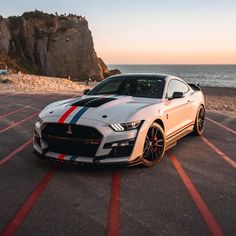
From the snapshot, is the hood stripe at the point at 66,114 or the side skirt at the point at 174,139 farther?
the side skirt at the point at 174,139

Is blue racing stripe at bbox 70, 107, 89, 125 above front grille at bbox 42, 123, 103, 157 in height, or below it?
above

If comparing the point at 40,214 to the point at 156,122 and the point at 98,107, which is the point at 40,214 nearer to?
the point at 98,107

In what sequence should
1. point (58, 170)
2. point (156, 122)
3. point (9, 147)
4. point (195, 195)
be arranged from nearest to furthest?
point (195, 195) < point (58, 170) < point (156, 122) < point (9, 147)

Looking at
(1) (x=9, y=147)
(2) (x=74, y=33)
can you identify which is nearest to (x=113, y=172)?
(1) (x=9, y=147)

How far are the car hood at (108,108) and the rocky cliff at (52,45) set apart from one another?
5429cm

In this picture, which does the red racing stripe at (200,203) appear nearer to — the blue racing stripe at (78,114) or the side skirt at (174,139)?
the side skirt at (174,139)

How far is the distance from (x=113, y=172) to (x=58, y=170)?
35.5 inches

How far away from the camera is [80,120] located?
573cm

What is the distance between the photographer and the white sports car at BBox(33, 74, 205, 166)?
5.64m

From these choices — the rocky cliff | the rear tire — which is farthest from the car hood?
the rocky cliff

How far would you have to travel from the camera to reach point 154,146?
6.38 m

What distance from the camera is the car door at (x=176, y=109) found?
705 centimetres

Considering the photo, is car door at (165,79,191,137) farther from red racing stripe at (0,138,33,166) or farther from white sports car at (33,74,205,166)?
red racing stripe at (0,138,33,166)

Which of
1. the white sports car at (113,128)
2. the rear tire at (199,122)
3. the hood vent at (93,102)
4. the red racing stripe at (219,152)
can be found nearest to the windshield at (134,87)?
the white sports car at (113,128)
